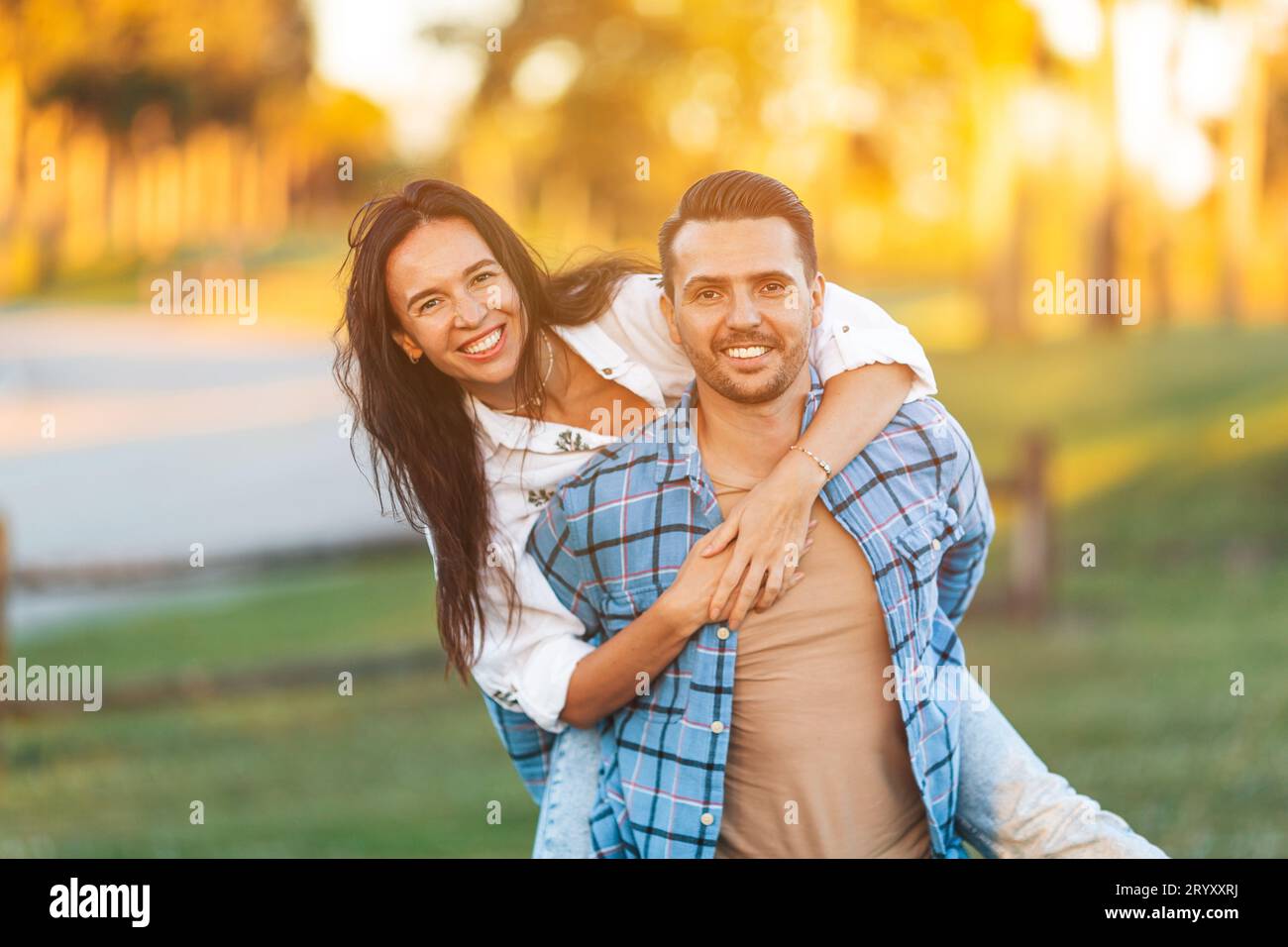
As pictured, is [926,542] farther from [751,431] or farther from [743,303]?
[743,303]

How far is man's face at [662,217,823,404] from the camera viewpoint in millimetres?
2543

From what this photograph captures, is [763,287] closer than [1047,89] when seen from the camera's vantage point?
Yes

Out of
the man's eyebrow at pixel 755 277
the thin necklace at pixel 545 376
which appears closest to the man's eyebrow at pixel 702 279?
the man's eyebrow at pixel 755 277

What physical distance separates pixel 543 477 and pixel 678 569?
32 centimetres

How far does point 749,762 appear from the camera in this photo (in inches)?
105

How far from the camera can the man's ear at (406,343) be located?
273 cm

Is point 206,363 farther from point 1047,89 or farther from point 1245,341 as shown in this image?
point 1245,341

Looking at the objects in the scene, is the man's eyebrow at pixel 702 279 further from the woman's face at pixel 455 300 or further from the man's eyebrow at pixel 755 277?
the woman's face at pixel 455 300

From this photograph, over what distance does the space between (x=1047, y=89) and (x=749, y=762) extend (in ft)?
39.0

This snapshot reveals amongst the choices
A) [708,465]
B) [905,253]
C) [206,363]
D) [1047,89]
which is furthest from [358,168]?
[708,465]

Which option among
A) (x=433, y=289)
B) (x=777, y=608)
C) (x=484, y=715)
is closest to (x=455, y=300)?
(x=433, y=289)

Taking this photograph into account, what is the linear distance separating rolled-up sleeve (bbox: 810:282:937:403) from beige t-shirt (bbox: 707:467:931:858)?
0.31 m

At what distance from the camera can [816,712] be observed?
104 inches

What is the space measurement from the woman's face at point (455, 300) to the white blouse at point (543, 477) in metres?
0.14
